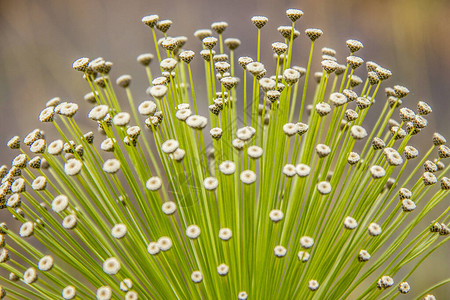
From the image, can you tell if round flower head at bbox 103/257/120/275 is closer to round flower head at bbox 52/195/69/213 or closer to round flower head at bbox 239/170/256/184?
round flower head at bbox 52/195/69/213

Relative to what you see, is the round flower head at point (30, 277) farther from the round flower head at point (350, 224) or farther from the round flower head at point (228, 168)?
the round flower head at point (350, 224)

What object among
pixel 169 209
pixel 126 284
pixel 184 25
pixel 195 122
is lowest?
pixel 126 284

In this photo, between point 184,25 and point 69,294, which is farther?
point 184,25

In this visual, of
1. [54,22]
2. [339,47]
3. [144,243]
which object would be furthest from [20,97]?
[339,47]

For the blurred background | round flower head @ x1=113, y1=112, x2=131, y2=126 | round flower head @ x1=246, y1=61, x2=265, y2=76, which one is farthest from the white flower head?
the blurred background

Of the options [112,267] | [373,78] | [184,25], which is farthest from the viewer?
[184,25]

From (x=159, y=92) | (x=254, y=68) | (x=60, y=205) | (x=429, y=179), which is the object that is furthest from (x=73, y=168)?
(x=429, y=179)

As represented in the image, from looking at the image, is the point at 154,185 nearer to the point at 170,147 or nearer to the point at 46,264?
the point at 170,147

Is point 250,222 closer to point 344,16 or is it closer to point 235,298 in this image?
point 235,298

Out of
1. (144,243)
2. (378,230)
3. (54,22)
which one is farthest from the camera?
(54,22)
